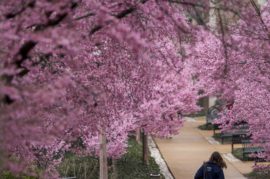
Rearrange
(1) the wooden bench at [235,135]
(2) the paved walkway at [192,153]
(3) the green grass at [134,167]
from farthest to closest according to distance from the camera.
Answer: (1) the wooden bench at [235,135]
(2) the paved walkway at [192,153]
(3) the green grass at [134,167]

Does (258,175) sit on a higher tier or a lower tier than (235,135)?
lower

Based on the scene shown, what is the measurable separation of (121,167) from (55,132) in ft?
41.9

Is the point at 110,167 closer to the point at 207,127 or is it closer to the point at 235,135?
the point at 235,135

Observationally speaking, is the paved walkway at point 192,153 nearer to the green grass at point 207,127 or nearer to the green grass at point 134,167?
the green grass at point 207,127

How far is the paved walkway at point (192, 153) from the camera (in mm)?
18078

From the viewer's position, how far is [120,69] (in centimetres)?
801

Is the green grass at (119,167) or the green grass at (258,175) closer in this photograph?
the green grass at (119,167)

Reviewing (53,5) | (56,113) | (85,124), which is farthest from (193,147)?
(53,5)

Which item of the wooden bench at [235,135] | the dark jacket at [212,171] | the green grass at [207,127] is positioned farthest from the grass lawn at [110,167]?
the green grass at [207,127]

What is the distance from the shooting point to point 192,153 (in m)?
22.2

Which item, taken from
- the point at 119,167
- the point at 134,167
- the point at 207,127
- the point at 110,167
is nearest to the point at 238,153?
the point at 134,167

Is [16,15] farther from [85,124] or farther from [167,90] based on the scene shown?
[167,90]

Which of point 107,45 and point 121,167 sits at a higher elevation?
point 107,45

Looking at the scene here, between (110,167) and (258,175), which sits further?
(110,167)
